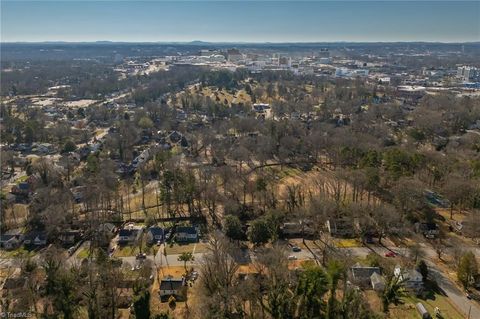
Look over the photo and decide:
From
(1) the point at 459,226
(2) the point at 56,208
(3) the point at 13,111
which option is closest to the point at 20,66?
(3) the point at 13,111

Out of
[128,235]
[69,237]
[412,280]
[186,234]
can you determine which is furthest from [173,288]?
[412,280]

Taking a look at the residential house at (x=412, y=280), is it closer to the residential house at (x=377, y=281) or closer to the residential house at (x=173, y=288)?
the residential house at (x=377, y=281)

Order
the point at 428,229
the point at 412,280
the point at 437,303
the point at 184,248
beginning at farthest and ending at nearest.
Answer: the point at 428,229 → the point at 184,248 → the point at 412,280 → the point at 437,303

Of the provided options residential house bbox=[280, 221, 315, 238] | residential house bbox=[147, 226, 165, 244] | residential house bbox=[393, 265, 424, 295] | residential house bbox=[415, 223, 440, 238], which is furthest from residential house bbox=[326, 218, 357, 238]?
residential house bbox=[147, 226, 165, 244]

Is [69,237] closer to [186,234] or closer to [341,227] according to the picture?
[186,234]

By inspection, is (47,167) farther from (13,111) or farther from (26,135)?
(13,111)

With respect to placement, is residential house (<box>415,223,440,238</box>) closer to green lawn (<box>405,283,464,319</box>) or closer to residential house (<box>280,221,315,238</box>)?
green lawn (<box>405,283,464,319</box>)

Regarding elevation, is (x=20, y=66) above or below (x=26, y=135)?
above
